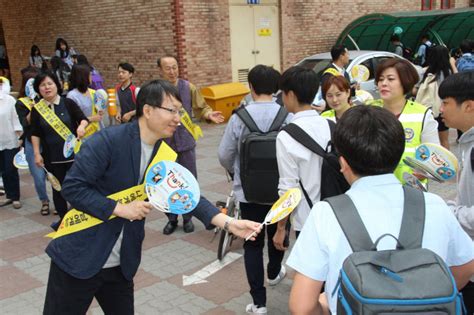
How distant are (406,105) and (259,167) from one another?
1.09 meters

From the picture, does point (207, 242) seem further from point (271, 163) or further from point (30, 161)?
point (30, 161)

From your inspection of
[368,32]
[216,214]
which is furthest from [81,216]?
[368,32]

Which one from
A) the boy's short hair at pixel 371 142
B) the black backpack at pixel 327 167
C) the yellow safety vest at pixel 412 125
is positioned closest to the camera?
the boy's short hair at pixel 371 142

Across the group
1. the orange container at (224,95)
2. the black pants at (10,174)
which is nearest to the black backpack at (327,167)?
the black pants at (10,174)

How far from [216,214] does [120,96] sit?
4.35 meters

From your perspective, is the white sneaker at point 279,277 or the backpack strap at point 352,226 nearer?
the backpack strap at point 352,226

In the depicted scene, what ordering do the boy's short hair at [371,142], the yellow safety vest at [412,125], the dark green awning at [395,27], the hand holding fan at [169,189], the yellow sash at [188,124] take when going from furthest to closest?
the dark green awning at [395,27] → the yellow sash at [188,124] → the yellow safety vest at [412,125] → the hand holding fan at [169,189] → the boy's short hair at [371,142]

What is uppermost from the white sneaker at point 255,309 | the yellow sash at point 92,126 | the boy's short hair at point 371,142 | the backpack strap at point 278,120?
the boy's short hair at point 371,142

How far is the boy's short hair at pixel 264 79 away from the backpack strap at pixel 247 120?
169 millimetres

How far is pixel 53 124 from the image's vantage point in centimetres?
537

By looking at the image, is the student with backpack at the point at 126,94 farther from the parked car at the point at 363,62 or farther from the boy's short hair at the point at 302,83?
the parked car at the point at 363,62

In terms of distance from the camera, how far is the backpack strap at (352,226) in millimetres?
1521

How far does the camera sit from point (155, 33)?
12.1m

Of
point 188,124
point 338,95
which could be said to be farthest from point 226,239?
point 338,95
